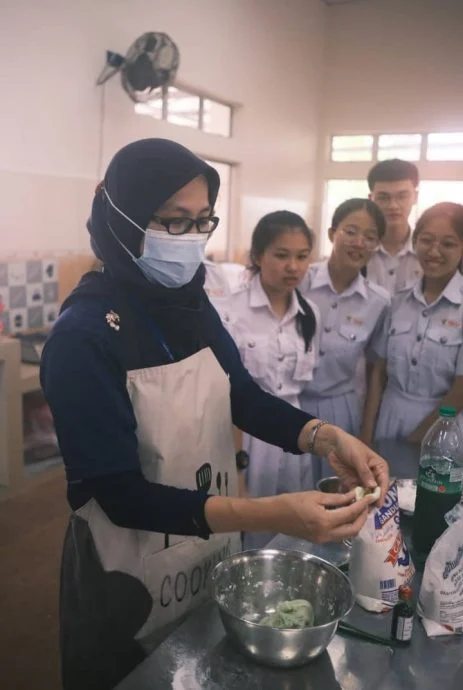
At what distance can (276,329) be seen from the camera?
7.13 feet

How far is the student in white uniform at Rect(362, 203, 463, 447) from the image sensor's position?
2.02 metres

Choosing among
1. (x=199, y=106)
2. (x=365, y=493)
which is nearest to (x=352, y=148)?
(x=199, y=106)

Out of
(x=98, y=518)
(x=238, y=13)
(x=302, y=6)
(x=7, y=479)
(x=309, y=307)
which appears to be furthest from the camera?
(x=302, y=6)

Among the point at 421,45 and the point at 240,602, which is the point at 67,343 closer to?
the point at 240,602

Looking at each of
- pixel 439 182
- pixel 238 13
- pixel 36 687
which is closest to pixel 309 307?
pixel 36 687

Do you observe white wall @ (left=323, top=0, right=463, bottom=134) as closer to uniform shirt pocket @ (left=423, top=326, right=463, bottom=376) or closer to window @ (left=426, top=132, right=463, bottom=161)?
window @ (left=426, top=132, right=463, bottom=161)

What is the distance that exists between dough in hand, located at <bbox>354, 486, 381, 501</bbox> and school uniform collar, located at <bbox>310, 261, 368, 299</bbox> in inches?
53.0

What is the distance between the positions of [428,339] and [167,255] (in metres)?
1.18

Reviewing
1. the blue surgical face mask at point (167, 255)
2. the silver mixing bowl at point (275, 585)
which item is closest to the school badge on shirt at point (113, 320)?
the blue surgical face mask at point (167, 255)

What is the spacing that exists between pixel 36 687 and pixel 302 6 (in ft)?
19.2

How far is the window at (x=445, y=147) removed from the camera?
5.89 meters

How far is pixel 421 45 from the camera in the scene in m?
5.85

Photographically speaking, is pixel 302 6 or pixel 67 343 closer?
pixel 67 343

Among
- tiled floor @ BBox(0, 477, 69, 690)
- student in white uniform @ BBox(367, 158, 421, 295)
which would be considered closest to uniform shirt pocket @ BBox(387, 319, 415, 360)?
student in white uniform @ BBox(367, 158, 421, 295)
